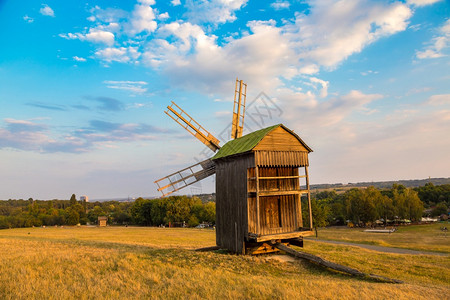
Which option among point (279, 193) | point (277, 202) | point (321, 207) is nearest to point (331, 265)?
point (279, 193)

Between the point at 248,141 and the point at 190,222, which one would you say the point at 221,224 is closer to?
the point at 248,141

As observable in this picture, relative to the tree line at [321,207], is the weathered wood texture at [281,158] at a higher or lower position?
higher

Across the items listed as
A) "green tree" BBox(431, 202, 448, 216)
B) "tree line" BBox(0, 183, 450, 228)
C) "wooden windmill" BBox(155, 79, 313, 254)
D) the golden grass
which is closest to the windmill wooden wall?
"wooden windmill" BBox(155, 79, 313, 254)

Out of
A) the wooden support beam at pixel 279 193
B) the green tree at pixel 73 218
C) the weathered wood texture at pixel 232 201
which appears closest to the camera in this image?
the wooden support beam at pixel 279 193

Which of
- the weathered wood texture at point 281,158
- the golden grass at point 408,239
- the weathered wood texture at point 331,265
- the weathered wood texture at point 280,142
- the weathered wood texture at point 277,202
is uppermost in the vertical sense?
the weathered wood texture at point 280,142

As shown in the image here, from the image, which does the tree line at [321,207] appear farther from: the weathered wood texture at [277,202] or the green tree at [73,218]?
the weathered wood texture at [277,202]

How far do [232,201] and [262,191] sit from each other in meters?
2.50

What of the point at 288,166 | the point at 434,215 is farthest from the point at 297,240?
the point at 434,215

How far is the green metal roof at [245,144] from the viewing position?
688 inches

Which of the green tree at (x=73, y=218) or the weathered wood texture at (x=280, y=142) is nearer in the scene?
the weathered wood texture at (x=280, y=142)

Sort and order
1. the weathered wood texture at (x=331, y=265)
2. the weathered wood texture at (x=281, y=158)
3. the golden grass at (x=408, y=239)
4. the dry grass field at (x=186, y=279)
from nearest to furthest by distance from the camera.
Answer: the dry grass field at (x=186, y=279)
the weathered wood texture at (x=331, y=265)
the weathered wood texture at (x=281, y=158)
the golden grass at (x=408, y=239)

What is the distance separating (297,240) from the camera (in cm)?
1966

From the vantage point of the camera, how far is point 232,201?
18.8m

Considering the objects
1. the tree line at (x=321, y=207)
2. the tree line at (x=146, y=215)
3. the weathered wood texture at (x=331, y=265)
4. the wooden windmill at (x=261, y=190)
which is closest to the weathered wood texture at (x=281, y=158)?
the wooden windmill at (x=261, y=190)
